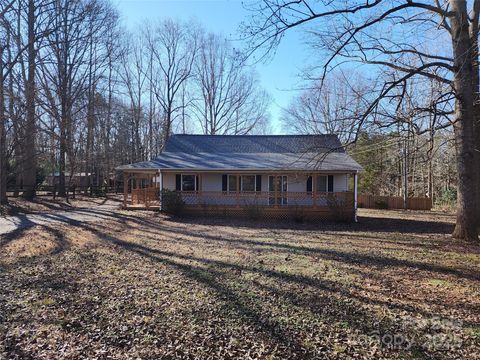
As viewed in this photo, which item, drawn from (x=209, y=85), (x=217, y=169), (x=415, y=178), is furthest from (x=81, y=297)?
(x=209, y=85)

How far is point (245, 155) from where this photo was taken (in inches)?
827

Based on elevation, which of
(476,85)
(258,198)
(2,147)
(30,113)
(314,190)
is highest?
(30,113)

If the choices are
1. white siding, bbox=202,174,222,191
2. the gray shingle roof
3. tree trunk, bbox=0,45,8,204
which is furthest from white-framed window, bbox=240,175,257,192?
tree trunk, bbox=0,45,8,204

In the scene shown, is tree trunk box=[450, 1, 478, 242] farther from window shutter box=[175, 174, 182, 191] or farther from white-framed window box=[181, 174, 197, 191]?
window shutter box=[175, 174, 182, 191]

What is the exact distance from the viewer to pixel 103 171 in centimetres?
4472

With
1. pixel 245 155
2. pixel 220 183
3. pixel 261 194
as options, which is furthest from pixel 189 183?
pixel 261 194

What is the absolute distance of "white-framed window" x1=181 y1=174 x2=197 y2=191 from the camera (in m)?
19.9

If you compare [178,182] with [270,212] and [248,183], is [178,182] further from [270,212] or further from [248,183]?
[270,212]

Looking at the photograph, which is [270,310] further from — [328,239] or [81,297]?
[328,239]

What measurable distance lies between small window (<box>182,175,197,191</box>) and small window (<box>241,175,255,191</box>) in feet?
9.31

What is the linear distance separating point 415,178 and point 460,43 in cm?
2521

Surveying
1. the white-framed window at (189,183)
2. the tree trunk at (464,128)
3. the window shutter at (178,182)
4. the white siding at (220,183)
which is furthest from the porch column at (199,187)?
the tree trunk at (464,128)

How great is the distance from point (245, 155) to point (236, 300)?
16.2 meters

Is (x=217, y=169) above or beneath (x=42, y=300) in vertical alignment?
above
